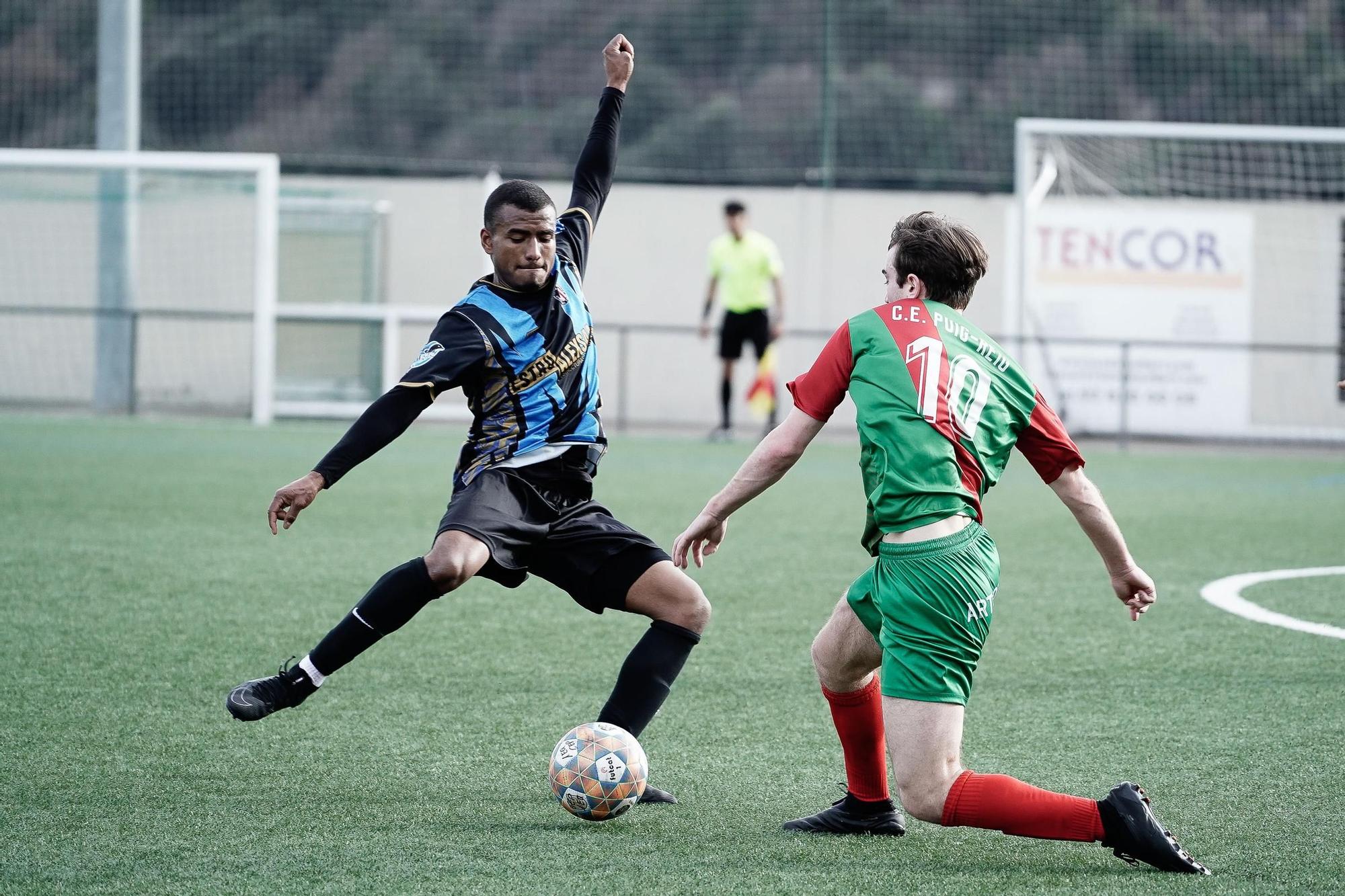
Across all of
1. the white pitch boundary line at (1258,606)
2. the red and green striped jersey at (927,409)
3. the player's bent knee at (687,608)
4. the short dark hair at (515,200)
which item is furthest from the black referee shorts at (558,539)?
the white pitch boundary line at (1258,606)

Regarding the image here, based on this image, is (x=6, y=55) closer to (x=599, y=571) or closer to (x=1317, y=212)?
(x=1317, y=212)

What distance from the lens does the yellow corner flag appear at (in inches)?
652

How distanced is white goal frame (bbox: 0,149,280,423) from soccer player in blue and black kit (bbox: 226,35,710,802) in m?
12.6

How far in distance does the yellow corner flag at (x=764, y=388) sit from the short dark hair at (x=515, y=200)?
11.6 meters

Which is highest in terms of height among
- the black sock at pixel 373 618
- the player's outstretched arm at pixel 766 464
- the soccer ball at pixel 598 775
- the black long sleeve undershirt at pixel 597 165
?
the black long sleeve undershirt at pixel 597 165

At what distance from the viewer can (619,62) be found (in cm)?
503

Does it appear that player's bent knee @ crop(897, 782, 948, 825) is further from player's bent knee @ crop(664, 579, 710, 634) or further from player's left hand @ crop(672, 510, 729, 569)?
player's bent knee @ crop(664, 579, 710, 634)

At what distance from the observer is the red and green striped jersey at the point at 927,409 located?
3.58 metres

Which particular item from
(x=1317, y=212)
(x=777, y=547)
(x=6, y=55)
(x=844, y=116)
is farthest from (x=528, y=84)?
(x=777, y=547)

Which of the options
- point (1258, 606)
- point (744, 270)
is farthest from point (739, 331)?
point (1258, 606)

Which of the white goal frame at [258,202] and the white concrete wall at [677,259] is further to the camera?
the white concrete wall at [677,259]

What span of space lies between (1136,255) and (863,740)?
48.5 ft

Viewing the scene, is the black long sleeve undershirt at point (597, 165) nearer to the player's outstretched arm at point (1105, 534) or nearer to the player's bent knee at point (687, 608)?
the player's bent knee at point (687, 608)

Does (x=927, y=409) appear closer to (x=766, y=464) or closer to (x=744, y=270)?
(x=766, y=464)
